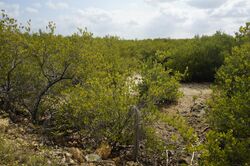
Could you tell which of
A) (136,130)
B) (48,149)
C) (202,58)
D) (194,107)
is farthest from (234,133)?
(202,58)

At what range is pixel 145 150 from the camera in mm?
7527

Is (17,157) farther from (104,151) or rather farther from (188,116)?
(188,116)

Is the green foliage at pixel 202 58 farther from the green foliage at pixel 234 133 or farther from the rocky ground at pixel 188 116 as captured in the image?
the green foliage at pixel 234 133

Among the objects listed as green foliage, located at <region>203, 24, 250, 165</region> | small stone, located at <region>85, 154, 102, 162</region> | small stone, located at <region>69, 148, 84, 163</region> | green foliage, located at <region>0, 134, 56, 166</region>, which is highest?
green foliage, located at <region>203, 24, 250, 165</region>

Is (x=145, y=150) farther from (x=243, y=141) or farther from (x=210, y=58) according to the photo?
(x=210, y=58)

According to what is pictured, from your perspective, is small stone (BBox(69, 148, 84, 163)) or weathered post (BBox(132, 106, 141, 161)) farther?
weathered post (BBox(132, 106, 141, 161))

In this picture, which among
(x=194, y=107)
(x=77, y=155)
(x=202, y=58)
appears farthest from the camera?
(x=202, y=58)

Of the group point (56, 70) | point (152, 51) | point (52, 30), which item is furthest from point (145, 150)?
point (152, 51)

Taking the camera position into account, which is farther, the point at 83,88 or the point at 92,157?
the point at 83,88

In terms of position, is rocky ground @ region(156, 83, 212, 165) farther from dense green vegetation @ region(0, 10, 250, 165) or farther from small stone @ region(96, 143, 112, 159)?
small stone @ region(96, 143, 112, 159)

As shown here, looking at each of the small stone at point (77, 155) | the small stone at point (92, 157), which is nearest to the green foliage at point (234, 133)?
the small stone at point (92, 157)

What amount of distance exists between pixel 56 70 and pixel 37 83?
0.60m

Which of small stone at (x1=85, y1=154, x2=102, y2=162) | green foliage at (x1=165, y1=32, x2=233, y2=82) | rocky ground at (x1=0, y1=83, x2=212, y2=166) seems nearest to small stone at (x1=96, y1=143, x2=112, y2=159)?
rocky ground at (x1=0, y1=83, x2=212, y2=166)

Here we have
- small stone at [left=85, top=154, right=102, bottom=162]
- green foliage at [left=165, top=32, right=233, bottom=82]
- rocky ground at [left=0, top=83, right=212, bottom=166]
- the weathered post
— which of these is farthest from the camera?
green foliage at [left=165, top=32, right=233, bottom=82]
